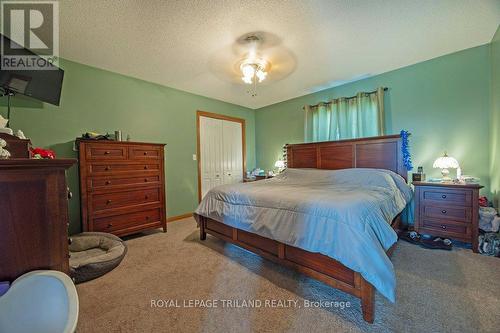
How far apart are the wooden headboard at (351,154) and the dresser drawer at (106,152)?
9.80 ft

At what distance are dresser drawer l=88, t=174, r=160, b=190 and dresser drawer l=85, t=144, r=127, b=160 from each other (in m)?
0.28

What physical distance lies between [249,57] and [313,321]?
2855 millimetres

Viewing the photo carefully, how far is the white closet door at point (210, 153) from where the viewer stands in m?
4.33

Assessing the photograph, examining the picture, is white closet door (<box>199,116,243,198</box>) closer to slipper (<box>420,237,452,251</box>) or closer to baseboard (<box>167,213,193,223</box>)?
baseboard (<box>167,213,193,223</box>)

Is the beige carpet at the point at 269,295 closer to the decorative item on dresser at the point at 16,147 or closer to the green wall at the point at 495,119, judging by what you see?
the green wall at the point at 495,119

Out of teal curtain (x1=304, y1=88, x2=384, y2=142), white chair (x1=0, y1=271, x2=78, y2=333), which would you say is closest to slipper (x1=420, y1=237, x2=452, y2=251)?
teal curtain (x1=304, y1=88, x2=384, y2=142)

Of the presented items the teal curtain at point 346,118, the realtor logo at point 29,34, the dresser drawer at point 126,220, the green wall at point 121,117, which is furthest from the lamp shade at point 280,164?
the realtor logo at point 29,34

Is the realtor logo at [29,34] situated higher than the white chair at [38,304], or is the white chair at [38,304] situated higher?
the realtor logo at [29,34]

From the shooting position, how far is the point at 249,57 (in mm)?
2660

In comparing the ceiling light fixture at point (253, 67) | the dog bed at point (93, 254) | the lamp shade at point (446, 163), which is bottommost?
the dog bed at point (93, 254)

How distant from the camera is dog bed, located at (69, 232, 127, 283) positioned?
184cm

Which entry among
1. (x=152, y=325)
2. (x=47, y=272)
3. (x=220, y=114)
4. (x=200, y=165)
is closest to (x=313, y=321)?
(x=152, y=325)

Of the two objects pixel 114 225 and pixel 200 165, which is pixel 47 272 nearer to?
pixel 114 225

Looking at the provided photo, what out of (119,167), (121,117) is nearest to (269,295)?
(119,167)
